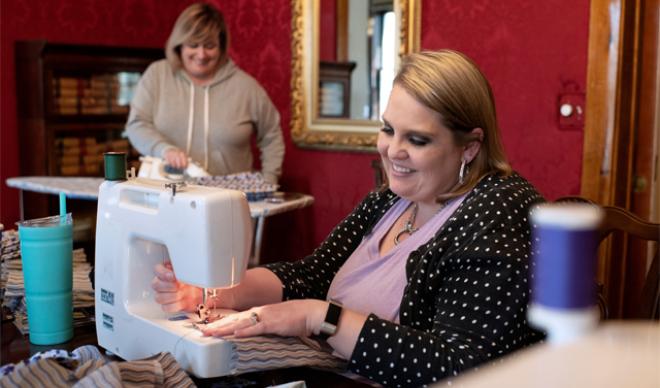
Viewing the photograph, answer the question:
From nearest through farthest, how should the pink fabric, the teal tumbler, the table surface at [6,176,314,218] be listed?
the teal tumbler, the pink fabric, the table surface at [6,176,314,218]

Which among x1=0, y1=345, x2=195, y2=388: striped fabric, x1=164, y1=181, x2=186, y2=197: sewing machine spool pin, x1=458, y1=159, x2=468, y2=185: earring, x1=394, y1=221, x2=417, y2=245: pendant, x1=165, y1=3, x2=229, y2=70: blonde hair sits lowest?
x1=0, y1=345, x2=195, y2=388: striped fabric

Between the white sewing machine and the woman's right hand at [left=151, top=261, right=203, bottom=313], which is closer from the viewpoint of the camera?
the white sewing machine

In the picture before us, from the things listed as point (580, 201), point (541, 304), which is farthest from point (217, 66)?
point (541, 304)

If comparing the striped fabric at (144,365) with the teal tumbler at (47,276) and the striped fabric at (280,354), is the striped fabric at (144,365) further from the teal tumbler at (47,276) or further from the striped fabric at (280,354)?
the teal tumbler at (47,276)

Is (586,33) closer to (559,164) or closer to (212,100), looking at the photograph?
(559,164)

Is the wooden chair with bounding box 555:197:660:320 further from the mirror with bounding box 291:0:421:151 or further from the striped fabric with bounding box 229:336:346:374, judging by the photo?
the mirror with bounding box 291:0:421:151

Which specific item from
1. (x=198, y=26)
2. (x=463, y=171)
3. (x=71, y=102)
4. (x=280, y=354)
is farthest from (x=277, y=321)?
(x=71, y=102)

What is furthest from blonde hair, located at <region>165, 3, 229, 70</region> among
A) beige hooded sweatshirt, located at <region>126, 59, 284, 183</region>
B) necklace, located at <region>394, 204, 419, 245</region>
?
necklace, located at <region>394, 204, 419, 245</region>

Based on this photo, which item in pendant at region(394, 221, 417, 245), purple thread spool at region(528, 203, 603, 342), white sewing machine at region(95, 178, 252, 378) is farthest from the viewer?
pendant at region(394, 221, 417, 245)

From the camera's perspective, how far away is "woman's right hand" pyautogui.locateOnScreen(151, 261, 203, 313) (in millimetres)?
1436

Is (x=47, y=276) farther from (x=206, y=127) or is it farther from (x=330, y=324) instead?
(x=206, y=127)

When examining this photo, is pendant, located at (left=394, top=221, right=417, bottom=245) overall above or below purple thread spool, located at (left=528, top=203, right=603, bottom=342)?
below

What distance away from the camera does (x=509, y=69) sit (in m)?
3.20

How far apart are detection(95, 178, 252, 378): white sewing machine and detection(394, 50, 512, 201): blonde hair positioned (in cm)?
42
